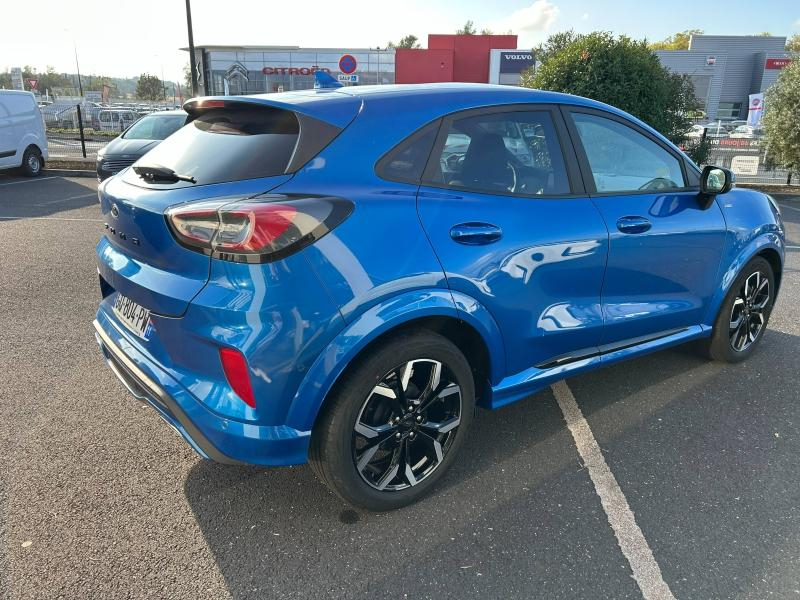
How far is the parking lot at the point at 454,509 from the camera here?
7.20 feet

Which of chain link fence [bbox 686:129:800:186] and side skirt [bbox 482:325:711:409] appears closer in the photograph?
side skirt [bbox 482:325:711:409]

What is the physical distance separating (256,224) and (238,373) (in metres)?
0.53

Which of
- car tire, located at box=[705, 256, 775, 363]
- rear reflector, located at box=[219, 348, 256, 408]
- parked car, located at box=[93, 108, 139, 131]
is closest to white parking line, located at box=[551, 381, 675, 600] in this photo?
car tire, located at box=[705, 256, 775, 363]

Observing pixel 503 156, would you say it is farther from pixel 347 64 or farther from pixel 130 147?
pixel 347 64

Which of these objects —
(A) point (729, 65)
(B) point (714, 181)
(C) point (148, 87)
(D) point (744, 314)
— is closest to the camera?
(B) point (714, 181)

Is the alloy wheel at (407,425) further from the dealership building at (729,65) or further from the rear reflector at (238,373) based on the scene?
the dealership building at (729,65)

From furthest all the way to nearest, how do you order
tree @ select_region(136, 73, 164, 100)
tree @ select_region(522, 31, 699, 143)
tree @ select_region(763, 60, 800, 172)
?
tree @ select_region(136, 73, 164, 100) < tree @ select_region(763, 60, 800, 172) < tree @ select_region(522, 31, 699, 143)

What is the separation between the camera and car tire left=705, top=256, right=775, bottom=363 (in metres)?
3.95

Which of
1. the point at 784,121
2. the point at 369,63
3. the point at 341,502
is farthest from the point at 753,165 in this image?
the point at 369,63

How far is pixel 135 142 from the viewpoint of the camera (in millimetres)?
11586

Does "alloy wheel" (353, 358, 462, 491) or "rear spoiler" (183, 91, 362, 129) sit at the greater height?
"rear spoiler" (183, 91, 362, 129)

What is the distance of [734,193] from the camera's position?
3820mm

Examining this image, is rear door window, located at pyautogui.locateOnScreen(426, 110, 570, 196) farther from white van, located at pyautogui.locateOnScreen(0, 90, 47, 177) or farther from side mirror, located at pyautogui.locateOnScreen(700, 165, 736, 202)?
white van, located at pyautogui.locateOnScreen(0, 90, 47, 177)

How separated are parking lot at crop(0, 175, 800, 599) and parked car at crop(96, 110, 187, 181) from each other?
846 centimetres
